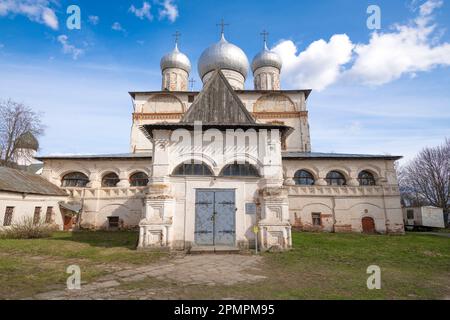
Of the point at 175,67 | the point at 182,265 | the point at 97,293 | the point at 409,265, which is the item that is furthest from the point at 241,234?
the point at 175,67

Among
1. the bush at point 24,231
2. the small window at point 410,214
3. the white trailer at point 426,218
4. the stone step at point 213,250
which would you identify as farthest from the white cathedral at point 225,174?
the small window at point 410,214

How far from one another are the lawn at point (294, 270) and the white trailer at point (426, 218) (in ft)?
43.6

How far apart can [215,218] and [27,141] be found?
91.8 feet

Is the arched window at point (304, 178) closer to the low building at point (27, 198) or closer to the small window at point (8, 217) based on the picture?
the low building at point (27, 198)

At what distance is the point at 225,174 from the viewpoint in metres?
10.8

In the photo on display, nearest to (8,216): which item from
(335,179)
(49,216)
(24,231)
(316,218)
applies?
(24,231)

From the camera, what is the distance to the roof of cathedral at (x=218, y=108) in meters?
11.5

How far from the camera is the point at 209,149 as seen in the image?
1090cm

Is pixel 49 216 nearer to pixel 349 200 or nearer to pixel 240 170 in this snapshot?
pixel 240 170

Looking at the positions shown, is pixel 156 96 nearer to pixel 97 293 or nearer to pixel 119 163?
pixel 119 163

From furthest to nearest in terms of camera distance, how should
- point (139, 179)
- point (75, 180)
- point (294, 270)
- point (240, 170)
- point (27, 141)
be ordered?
point (27, 141), point (75, 180), point (139, 179), point (240, 170), point (294, 270)

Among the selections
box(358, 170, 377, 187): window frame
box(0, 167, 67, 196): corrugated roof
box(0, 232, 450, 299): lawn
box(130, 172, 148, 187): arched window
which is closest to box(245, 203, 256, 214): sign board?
box(0, 232, 450, 299): lawn

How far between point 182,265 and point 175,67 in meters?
23.3
